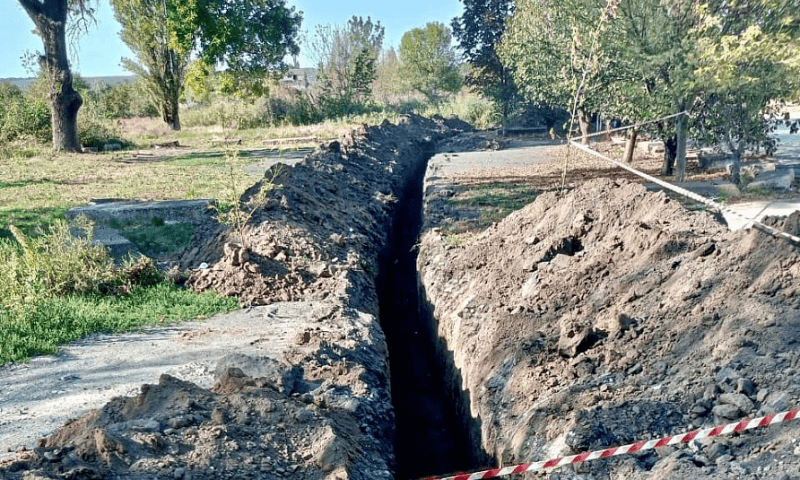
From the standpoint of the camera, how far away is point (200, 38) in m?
35.4

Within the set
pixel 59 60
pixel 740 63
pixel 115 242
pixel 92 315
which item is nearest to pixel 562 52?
pixel 740 63

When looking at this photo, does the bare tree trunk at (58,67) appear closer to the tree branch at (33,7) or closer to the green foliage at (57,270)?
the tree branch at (33,7)

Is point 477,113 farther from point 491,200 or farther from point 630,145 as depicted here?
point 491,200

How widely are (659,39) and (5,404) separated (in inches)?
504

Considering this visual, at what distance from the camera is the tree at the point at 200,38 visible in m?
34.6

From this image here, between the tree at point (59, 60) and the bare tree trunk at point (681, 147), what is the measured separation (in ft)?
71.9

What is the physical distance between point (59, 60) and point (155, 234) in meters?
16.5

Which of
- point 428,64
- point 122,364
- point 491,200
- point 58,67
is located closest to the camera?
point 122,364

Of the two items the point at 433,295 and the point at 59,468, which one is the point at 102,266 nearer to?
the point at 433,295

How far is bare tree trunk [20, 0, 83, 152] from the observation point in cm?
2500

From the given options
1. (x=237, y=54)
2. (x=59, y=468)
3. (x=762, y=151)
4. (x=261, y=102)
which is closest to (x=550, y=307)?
(x=59, y=468)

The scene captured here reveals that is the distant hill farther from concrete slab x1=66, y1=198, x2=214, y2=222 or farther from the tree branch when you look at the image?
concrete slab x1=66, y1=198, x2=214, y2=222

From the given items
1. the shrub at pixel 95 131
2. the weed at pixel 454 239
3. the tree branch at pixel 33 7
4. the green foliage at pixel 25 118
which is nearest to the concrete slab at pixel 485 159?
the weed at pixel 454 239

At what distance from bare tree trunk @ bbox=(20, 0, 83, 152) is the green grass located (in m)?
19.7
